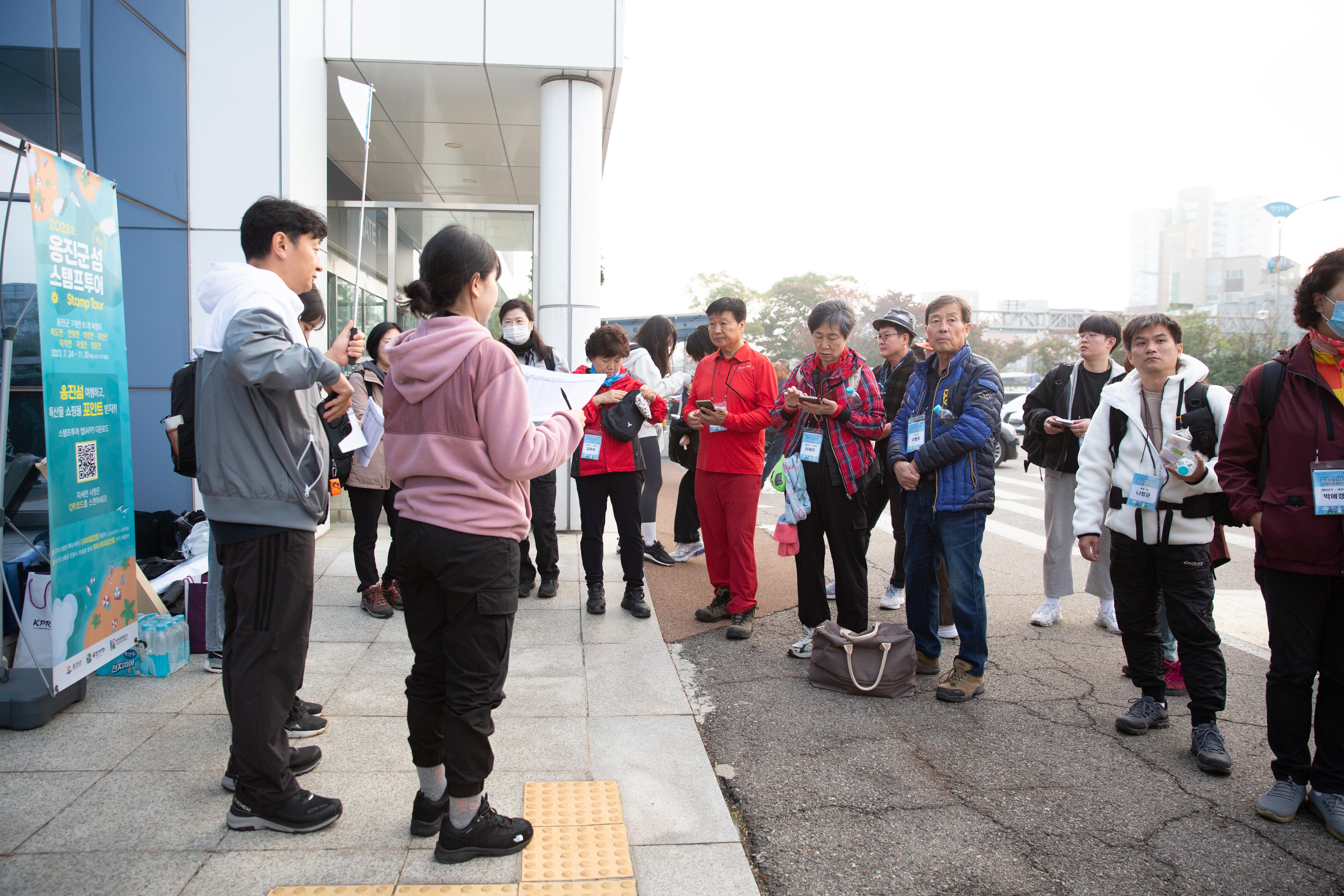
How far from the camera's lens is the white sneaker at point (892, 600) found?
5.90 metres

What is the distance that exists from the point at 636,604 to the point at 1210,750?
3274mm

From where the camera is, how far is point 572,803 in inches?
115

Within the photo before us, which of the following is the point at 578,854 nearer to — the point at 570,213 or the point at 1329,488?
the point at 1329,488

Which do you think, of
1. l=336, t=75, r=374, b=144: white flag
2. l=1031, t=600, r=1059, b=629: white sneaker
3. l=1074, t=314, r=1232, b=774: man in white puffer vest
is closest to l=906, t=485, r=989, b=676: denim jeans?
l=1074, t=314, r=1232, b=774: man in white puffer vest

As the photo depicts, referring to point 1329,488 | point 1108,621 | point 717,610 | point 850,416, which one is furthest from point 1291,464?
point 717,610

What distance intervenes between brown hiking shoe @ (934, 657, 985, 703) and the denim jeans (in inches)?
1.0

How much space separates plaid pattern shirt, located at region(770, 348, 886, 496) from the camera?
4.45 m

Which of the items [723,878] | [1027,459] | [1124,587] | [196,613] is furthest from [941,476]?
[196,613]

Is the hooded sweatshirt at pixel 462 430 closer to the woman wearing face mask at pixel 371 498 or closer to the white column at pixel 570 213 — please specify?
the woman wearing face mask at pixel 371 498

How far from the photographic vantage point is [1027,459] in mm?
5703

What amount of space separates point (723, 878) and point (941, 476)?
2.32m

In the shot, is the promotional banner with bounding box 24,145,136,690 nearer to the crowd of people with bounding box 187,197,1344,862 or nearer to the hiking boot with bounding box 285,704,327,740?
the crowd of people with bounding box 187,197,1344,862

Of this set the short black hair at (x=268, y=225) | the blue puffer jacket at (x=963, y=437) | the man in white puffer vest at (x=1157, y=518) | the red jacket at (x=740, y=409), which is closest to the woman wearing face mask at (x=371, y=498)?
the red jacket at (x=740, y=409)

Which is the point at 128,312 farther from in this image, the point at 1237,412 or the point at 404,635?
the point at 1237,412
